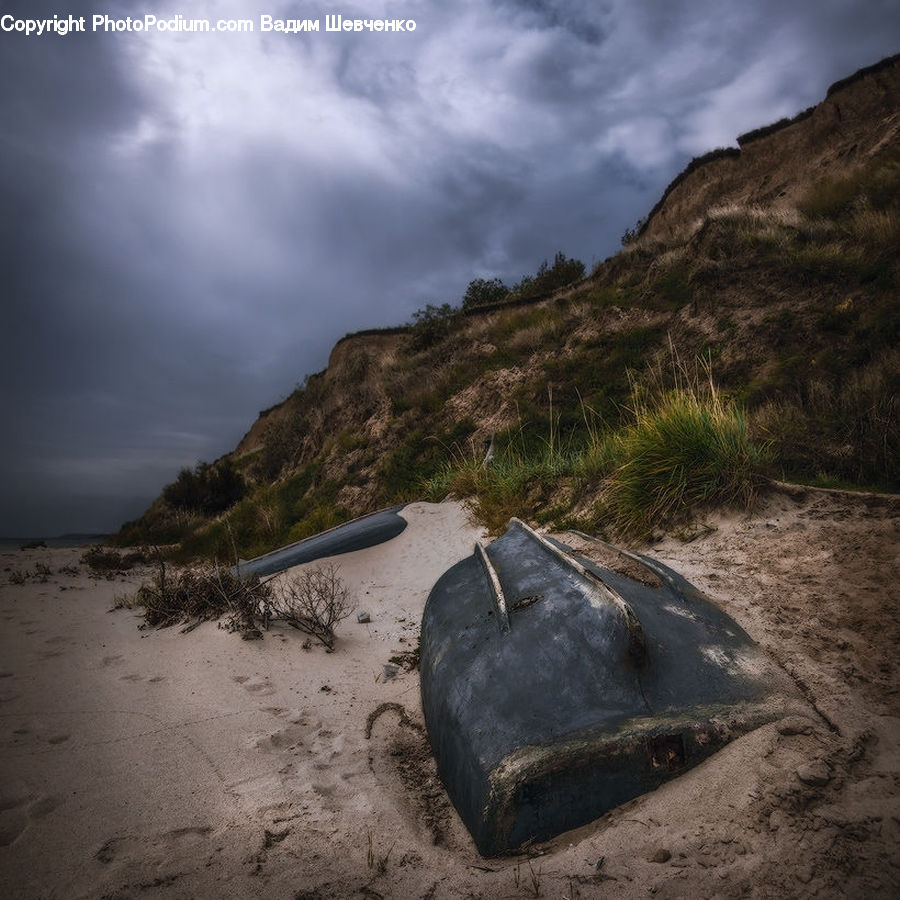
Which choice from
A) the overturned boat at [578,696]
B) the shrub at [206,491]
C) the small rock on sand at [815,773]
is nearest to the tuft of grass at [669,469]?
the overturned boat at [578,696]

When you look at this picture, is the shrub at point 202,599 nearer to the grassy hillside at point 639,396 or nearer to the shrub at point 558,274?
the grassy hillside at point 639,396

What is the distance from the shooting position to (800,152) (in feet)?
49.0

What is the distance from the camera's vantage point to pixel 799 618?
2.58 meters

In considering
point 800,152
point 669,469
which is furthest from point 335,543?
point 800,152

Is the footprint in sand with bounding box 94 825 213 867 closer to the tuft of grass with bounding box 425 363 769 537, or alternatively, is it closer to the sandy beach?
the sandy beach

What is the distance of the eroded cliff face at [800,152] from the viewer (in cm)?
1319

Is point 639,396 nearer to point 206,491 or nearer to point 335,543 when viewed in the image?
point 335,543

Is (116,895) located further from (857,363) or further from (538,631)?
(857,363)

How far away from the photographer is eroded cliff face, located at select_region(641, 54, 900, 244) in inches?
519

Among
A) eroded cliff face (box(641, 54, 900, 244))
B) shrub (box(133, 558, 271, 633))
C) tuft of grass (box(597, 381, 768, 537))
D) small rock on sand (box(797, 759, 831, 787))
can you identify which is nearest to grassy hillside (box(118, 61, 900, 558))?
tuft of grass (box(597, 381, 768, 537))

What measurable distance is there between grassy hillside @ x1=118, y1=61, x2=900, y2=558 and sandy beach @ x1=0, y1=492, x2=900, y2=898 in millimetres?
1247

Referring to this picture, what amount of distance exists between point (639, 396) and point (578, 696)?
24.7ft

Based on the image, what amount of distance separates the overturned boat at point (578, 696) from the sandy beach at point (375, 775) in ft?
0.27

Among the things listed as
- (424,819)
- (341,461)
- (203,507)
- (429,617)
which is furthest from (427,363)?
(424,819)
